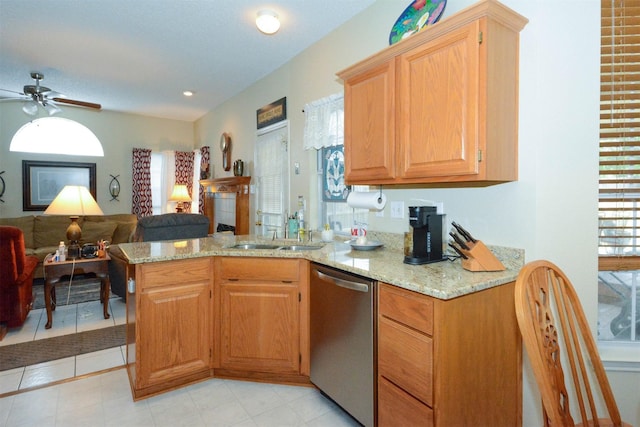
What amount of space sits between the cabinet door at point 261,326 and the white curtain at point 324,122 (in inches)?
53.2

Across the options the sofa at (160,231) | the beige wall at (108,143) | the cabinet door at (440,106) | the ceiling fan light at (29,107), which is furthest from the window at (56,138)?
the cabinet door at (440,106)

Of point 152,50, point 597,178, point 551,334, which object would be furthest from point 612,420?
point 152,50

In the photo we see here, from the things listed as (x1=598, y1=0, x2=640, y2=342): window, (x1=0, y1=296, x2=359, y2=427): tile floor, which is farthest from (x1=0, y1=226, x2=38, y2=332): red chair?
(x1=598, y1=0, x2=640, y2=342): window

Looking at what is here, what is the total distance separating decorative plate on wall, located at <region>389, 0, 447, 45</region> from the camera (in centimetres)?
193

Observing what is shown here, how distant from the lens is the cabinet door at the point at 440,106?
58.7 inches

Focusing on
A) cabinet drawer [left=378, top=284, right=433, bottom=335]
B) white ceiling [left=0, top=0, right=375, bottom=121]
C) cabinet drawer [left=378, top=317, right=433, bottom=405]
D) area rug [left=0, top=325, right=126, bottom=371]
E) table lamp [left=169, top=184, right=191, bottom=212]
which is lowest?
area rug [left=0, top=325, right=126, bottom=371]

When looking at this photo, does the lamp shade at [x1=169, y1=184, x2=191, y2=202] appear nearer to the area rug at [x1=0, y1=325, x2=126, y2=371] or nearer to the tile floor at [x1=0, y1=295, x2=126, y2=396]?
the tile floor at [x1=0, y1=295, x2=126, y2=396]

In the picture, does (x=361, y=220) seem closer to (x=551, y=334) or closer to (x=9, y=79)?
(x=551, y=334)

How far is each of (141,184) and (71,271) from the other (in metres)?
3.14

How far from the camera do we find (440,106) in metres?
1.62

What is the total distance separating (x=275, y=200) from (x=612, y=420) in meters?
3.29

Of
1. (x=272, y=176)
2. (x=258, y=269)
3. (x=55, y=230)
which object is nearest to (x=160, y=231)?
(x=272, y=176)

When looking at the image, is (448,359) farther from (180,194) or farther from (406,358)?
(180,194)

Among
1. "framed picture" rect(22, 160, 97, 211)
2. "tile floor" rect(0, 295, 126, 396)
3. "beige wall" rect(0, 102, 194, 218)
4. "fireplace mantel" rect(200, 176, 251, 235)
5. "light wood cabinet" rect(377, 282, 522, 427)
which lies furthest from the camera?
"framed picture" rect(22, 160, 97, 211)
